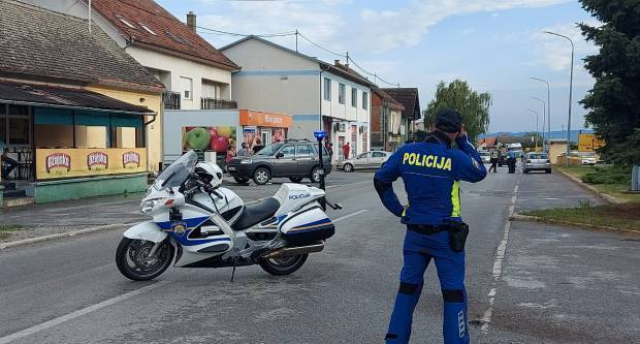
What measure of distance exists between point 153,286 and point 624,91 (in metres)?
11.1

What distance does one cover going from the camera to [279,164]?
26.5 meters

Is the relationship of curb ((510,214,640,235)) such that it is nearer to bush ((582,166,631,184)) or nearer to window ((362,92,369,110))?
bush ((582,166,631,184))

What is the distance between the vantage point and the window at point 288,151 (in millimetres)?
26812

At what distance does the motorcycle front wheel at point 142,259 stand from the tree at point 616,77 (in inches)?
393

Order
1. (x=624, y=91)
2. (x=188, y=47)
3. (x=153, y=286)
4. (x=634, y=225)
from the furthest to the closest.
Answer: (x=188, y=47)
(x=624, y=91)
(x=634, y=225)
(x=153, y=286)

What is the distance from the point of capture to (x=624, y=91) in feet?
46.2

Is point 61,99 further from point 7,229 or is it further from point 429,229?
point 429,229

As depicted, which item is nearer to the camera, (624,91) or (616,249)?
(616,249)

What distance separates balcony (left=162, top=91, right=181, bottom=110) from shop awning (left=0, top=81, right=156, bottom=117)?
10.8 meters

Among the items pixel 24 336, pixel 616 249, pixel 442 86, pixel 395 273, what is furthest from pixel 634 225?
pixel 442 86

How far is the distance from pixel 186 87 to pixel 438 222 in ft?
107

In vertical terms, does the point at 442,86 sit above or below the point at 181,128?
above

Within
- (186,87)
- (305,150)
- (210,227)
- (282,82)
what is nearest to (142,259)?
(210,227)

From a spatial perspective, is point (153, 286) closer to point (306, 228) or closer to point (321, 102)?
point (306, 228)
